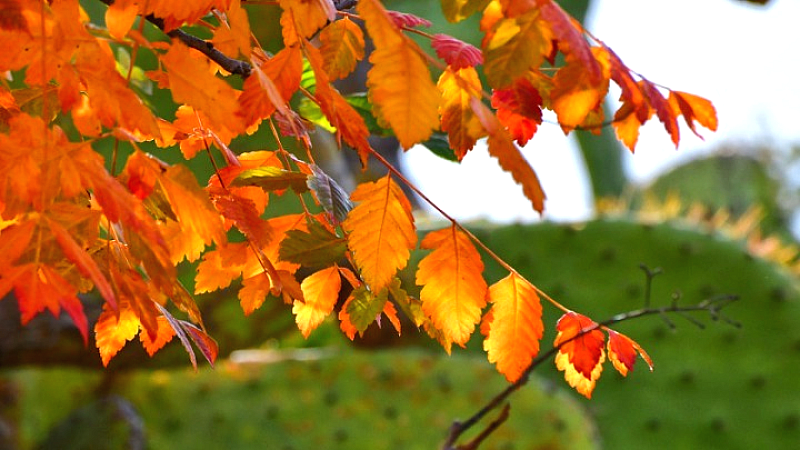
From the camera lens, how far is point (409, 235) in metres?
0.83

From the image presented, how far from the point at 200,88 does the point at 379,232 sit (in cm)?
16

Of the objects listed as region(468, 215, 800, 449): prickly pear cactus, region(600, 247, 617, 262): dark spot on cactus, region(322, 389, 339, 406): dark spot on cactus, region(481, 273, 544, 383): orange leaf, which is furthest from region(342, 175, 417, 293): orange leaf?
region(600, 247, 617, 262): dark spot on cactus

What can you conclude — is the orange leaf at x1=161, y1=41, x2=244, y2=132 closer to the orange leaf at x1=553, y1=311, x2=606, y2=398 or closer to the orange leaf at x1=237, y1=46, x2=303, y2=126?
the orange leaf at x1=237, y1=46, x2=303, y2=126

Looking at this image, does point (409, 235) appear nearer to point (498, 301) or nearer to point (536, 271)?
point (498, 301)

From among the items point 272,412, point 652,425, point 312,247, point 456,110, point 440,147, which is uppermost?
point 456,110

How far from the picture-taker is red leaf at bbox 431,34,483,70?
2.67 feet

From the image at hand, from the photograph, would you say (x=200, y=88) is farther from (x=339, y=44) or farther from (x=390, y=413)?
(x=390, y=413)

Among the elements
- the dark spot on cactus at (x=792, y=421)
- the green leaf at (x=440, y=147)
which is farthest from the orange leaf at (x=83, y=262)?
the dark spot on cactus at (x=792, y=421)

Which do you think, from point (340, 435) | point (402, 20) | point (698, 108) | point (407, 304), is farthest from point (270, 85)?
point (340, 435)

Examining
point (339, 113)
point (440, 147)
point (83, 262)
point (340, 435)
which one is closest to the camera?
point (83, 262)

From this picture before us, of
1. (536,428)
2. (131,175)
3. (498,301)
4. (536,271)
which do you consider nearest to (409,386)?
(536,428)

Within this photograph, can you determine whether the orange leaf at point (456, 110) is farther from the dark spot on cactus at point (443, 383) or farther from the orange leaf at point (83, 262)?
the dark spot on cactus at point (443, 383)

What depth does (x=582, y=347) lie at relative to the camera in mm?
912

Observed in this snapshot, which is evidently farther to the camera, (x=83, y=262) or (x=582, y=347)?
(x=582, y=347)
